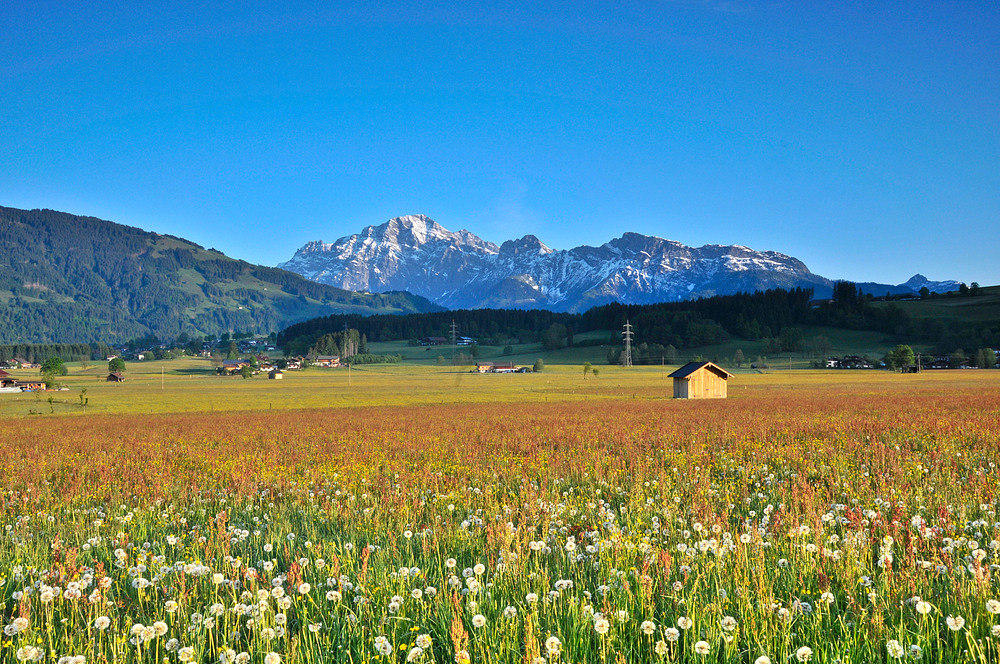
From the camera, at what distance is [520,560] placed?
18.8 feet

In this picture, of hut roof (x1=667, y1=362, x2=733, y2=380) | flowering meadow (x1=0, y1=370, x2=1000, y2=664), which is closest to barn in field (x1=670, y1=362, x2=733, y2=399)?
hut roof (x1=667, y1=362, x2=733, y2=380)

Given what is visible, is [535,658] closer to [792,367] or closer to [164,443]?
[164,443]

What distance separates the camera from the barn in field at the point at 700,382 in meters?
64.4

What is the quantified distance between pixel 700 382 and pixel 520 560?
63.5m

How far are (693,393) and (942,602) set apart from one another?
61.8m

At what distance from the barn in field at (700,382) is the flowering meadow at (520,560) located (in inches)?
1991

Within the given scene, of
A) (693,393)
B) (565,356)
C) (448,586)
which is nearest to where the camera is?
A: (448,586)

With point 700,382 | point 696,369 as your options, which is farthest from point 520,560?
point 700,382

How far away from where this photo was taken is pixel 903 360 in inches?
4924

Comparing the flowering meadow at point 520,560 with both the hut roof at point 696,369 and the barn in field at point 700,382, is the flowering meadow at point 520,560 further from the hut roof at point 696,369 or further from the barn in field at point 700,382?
the hut roof at point 696,369

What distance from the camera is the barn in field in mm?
64375

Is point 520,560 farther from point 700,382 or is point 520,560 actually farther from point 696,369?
point 700,382

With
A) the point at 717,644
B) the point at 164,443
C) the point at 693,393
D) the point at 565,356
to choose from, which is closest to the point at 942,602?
the point at 717,644

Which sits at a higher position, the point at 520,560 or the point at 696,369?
the point at 520,560
